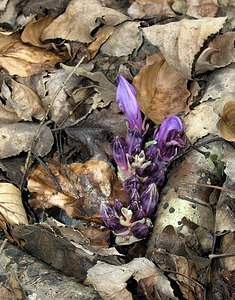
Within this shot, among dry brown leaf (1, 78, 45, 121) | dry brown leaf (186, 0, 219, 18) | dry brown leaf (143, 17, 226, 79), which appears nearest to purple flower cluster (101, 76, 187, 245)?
dry brown leaf (143, 17, 226, 79)

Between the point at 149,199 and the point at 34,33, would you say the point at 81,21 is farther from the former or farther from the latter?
the point at 149,199

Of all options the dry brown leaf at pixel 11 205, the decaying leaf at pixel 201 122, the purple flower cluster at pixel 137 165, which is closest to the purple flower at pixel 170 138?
the purple flower cluster at pixel 137 165

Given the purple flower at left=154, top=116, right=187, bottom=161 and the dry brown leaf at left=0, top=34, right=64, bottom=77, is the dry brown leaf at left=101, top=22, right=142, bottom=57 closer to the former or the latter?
the dry brown leaf at left=0, top=34, right=64, bottom=77

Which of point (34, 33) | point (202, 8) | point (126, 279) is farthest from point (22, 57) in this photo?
point (126, 279)

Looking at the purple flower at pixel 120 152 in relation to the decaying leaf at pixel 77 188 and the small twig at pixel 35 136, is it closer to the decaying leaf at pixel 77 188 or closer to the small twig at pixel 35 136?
the decaying leaf at pixel 77 188

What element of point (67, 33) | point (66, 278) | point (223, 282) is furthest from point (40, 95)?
point (223, 282)

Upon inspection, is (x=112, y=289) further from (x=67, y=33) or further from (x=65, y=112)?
(x=67, y=33)

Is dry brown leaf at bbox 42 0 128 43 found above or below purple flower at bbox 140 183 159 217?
above
